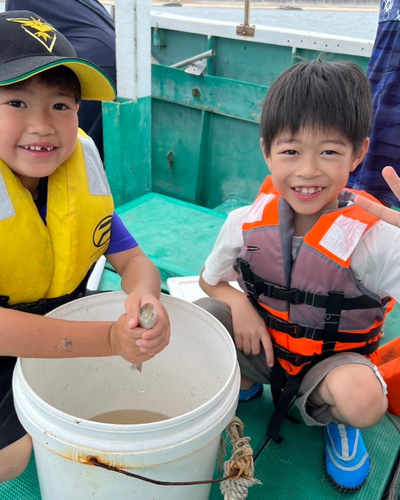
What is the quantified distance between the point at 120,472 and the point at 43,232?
75cm

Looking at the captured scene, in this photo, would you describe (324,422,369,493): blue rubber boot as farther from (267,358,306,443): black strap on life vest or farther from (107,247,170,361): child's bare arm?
(107,247,170,361): child's bare arm

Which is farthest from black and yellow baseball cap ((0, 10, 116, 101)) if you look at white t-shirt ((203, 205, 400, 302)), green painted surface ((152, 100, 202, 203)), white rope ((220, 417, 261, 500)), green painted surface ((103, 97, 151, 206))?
green painted surface ((152, 100, 202, 203))

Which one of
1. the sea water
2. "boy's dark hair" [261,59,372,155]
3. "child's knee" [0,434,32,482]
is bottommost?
"child's knee" [0,434,32,482]

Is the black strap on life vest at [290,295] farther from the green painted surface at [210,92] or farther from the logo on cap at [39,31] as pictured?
the green painted surface at [210,92]

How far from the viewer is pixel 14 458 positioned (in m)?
1.37

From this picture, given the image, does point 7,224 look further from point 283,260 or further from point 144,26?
point 144,26

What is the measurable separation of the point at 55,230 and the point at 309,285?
2.71ft

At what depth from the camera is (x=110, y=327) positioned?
1.26 metres

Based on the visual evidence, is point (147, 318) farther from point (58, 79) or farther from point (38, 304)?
point (58, 79)

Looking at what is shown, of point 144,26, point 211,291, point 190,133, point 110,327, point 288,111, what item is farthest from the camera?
point 190,133

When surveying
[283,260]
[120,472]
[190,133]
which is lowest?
[190,133]

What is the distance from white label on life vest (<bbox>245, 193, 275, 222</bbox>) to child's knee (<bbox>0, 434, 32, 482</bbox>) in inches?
40.0

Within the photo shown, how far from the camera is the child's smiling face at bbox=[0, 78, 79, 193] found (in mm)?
1243

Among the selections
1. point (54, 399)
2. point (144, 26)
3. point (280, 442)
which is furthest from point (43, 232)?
point (144, 26)
